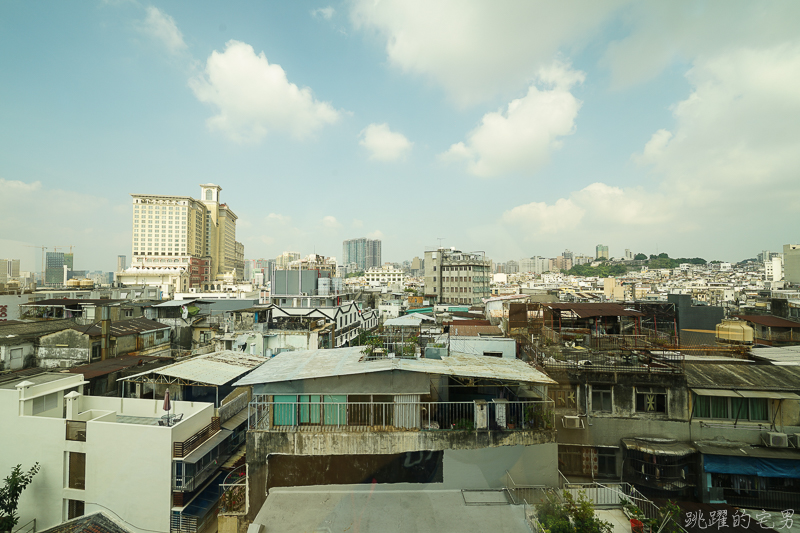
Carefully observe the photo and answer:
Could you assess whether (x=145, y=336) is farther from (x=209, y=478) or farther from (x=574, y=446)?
(x=574, y=446)

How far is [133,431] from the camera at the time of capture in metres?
11.2

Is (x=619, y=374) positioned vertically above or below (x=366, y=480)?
above

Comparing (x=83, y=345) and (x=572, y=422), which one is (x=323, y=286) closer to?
(x=83, y=345)

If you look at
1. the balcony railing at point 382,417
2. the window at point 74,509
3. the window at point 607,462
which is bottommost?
the window at point 74,509

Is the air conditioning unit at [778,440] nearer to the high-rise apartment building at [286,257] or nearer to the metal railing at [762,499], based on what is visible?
the metal railing at [762,499]

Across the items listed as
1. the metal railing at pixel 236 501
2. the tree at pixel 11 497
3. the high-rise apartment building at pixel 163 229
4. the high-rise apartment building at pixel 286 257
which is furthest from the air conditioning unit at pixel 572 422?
the high-rise apartment building at pixel 286 257

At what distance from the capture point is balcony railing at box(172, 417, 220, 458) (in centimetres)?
1103

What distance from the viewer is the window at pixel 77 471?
11633 mm

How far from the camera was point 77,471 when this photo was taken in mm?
11695

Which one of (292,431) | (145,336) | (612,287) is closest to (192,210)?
(145,336)

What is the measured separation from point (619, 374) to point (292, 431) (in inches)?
394

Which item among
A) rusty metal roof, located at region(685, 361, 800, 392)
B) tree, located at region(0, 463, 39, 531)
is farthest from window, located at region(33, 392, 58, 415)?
rusty metal roof, located at region(685, 361, 800, 392)

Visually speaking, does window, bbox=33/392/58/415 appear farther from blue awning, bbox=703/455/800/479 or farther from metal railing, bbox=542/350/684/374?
blue awning, bbox=703/455/800/479

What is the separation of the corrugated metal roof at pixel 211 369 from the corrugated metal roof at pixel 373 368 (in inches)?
192
